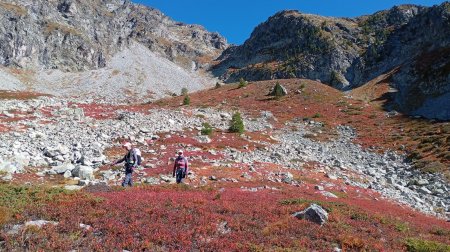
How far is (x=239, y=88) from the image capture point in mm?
85688

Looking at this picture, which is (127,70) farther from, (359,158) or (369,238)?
(369,238)

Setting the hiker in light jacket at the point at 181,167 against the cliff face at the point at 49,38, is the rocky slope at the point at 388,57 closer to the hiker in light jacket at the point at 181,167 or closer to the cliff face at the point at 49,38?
the hiker in light jacket at the point at 181,167

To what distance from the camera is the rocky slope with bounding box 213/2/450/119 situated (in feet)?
232

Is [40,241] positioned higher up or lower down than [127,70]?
lower down

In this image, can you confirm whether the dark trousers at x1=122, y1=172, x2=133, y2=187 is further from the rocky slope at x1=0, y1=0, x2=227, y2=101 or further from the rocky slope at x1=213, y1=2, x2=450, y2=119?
the rocky slope at x1=0, y1=0, x2=227, y2=101

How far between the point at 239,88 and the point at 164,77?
95.7 metres

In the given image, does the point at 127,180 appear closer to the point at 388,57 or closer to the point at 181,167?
the point at 181,167

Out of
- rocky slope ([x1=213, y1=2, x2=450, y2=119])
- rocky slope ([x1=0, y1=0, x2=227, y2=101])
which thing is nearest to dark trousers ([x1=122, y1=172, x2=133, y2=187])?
rocky slope ([x1=213, y1=2, x2=450, y2=119])

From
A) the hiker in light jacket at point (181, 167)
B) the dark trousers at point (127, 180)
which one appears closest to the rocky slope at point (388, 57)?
the hiker in light jacket at point (181, 167)

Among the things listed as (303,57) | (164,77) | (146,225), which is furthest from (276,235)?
(303,57)

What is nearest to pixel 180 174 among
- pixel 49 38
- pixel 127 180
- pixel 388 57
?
pixel 127 180

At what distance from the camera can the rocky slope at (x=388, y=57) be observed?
232ft

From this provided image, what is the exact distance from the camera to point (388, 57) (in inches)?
5271

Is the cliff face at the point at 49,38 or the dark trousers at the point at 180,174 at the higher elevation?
the cliff face at the point at 49,38
